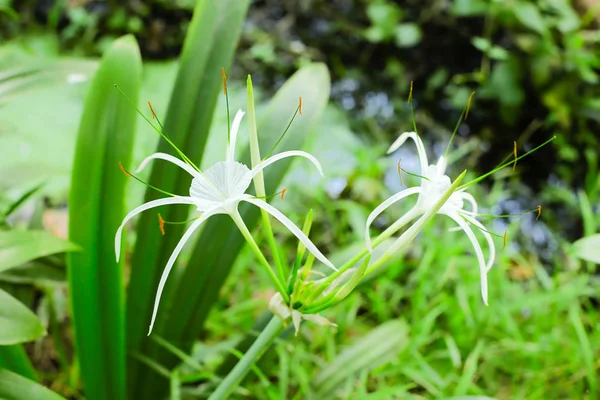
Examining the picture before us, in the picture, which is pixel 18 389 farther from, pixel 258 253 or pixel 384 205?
pixel 384 205

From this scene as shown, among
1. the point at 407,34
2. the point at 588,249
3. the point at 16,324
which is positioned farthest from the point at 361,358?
the point at 407,34

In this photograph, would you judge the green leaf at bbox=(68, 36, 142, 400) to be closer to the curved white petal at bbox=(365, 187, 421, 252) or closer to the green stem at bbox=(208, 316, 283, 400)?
the green stem at bbox=(208, 316, 283, 400)

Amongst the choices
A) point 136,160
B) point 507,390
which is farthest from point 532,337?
point 136,160

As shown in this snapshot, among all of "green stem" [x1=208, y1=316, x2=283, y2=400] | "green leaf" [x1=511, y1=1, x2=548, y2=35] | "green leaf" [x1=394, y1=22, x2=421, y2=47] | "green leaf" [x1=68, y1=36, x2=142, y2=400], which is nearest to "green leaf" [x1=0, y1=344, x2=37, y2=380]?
"green leaf" [x1=68, y1=36, x2=142, y2=400]

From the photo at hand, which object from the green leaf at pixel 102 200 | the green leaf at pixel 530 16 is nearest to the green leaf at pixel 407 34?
the green leaf at pixel 530 16

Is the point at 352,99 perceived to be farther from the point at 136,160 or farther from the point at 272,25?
the point at 136,160
